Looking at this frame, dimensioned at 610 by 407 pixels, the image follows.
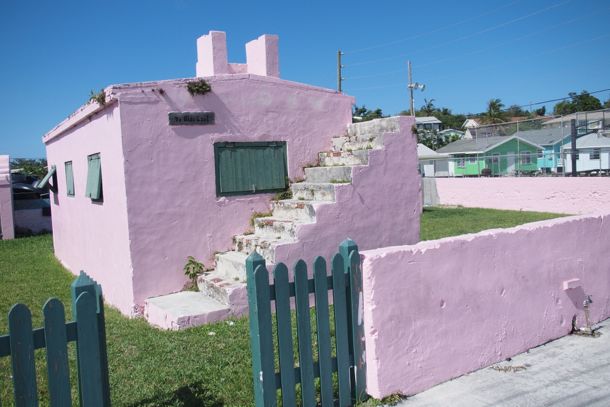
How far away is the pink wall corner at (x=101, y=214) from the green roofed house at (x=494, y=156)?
1886cm

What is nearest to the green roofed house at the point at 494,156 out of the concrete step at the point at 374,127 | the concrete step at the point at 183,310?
the concrete step at the point at 374,127

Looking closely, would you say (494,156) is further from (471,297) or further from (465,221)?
(471,297)

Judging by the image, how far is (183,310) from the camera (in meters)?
6.38

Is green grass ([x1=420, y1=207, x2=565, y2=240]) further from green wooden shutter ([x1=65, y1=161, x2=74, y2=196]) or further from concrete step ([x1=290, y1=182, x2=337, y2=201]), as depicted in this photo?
green wooden shutter ([x1=65, y1=161, x2=74, y2=196])

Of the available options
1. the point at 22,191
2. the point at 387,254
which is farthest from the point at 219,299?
the point at 22,191

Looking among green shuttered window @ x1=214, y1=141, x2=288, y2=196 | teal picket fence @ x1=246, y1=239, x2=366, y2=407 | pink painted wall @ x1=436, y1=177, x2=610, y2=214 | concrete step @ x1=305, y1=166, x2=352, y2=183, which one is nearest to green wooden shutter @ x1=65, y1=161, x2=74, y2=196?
green shuttered window @ x1=214, y1=141, x2=288, y2=196

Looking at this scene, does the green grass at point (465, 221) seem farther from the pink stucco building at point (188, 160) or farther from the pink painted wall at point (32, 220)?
the pink painted wall at point (32, 220)

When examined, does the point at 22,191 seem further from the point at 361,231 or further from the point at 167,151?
the point at 361,231

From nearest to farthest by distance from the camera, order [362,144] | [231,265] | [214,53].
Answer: [231,265], [362,144], [214,53]

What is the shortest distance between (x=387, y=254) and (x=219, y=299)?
3.26 metres

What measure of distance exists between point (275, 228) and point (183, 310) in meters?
1.78

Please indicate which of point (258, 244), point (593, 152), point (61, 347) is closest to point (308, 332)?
point (61, 347)

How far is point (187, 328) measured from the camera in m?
6.08

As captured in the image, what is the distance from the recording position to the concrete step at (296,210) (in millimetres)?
7219
